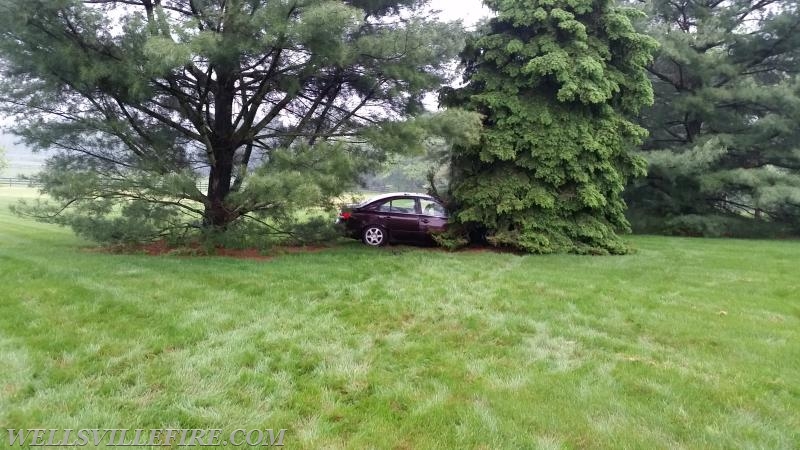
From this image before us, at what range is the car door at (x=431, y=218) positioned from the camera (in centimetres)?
1037

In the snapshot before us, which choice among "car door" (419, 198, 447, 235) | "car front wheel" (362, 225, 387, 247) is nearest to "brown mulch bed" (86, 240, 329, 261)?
"car front wheel" (362, 225, 387, 247)

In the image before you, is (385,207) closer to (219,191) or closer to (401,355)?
(219,191)

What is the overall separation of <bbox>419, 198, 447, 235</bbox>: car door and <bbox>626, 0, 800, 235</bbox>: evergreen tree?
7223 mm

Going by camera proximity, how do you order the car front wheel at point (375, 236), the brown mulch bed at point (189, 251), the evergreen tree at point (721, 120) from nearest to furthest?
the brown mulch bed at point (189, 251) → the car front wheel at point (375, 236) → the evergreen tree at point (721, 120)

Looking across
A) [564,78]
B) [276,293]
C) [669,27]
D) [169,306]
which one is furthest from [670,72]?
[169,306]

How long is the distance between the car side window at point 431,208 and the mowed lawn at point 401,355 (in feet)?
11.1

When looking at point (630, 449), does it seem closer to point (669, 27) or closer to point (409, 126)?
point (409, 126)

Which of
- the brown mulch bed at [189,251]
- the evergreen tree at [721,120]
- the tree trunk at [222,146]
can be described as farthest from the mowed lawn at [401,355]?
the evergreen tree at [721,120]

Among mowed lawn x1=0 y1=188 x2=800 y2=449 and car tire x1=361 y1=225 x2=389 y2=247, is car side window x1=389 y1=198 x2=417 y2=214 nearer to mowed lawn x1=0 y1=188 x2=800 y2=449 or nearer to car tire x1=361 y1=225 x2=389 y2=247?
car tire x1=361 y1=225 x2=389 y2=247

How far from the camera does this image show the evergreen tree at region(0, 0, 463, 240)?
6957 mm

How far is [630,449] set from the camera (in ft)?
8.31

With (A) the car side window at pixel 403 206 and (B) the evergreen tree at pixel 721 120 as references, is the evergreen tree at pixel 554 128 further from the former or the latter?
(B) the evergreen tree at pixel 721 120

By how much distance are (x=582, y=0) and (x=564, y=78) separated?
77.6 inches

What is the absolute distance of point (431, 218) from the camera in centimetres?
1041
